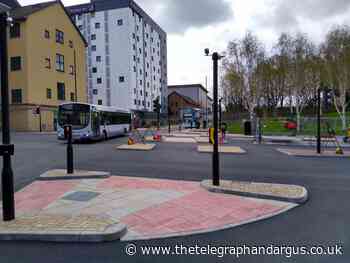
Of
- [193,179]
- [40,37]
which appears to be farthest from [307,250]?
[40,37]

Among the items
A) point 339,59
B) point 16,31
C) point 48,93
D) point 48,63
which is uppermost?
point 16,31

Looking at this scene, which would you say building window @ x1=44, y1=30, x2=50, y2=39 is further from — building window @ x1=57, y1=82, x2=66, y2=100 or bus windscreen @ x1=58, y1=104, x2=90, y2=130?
bus windscreen @ x1=58, y1=104, x2=90, y2=130

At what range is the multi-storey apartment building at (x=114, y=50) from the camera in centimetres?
5828

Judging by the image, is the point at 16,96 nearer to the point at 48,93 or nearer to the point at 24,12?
the point at 48,93

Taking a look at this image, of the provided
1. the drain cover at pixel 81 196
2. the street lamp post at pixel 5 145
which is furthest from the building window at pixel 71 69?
the street lamp post at pixel 5 145

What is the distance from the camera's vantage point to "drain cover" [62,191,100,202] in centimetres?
598

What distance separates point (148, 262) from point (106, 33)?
208ft

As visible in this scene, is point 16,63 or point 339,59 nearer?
point 339,59

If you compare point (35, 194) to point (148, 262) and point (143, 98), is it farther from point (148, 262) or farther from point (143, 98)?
point (143, 98)

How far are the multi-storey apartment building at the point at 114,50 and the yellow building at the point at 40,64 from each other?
52.6 ft

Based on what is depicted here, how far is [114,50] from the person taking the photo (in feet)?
196

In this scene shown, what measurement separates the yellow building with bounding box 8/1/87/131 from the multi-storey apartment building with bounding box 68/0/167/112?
1603 centimetres

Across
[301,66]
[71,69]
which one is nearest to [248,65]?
[301,66]

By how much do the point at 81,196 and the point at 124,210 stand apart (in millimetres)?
1574
